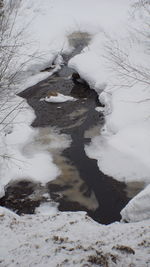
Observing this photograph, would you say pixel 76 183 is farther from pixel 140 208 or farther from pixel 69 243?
pixel 69 243

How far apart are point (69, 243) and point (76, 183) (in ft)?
12.1

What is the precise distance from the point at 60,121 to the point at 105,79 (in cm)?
240

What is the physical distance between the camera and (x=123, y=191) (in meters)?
6.23

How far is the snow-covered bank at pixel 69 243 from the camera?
8.18 ft

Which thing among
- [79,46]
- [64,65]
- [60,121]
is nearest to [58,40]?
[79,46]

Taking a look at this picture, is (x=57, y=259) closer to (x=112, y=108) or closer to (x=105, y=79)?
(x=112, y=108)

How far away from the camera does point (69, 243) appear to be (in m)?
2.81

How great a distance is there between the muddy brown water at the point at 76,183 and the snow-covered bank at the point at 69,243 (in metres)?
2.23

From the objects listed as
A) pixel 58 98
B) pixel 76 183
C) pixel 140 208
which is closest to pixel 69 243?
pixel 140 208

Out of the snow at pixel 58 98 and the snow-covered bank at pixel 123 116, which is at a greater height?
the snow-covered bank at pixel 123 116

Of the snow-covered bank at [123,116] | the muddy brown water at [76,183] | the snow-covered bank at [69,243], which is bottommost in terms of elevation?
the muddy brown water at [76,183]

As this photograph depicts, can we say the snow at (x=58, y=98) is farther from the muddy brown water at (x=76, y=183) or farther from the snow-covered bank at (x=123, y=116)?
the snow-covered bank at (x=123, y=116)

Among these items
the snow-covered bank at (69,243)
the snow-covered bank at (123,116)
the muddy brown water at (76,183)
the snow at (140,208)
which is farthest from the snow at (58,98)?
the snow-covered bank at (69,243)

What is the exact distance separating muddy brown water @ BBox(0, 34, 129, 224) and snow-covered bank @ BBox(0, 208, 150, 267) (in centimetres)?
223
